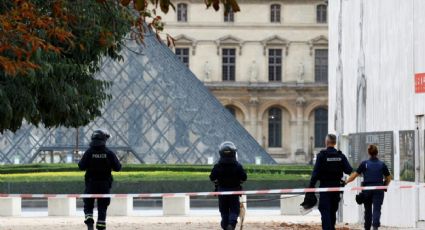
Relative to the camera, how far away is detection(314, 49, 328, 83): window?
245ft

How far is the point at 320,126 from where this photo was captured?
243ft

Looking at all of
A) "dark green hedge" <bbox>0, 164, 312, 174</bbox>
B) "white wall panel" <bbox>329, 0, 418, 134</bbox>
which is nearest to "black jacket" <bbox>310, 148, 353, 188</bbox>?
"white wall panel" <bbox>329, 0, 418, 134</bbox>

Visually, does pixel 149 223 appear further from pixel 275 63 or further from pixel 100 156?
pixel 275 63

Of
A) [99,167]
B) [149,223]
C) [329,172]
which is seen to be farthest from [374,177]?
[149,223]

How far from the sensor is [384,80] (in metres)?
19.3

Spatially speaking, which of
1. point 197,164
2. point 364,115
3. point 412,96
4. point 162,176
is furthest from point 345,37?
point 197,164

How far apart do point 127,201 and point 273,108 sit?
163 feet

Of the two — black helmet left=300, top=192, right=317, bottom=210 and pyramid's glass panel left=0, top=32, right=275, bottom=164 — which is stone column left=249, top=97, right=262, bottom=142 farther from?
black helmet left=300, top=192, right=317, bottom=210

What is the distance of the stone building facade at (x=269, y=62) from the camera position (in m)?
73.6

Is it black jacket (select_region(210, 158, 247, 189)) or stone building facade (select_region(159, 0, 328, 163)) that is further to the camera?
stone building facade (select_region(159, 0, 328, 163))

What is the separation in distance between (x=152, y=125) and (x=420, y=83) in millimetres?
24113

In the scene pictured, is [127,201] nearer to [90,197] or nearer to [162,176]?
[162,176]

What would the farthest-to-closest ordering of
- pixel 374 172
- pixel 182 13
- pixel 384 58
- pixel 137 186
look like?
1. pixel 182 13
2. pixel 137 186
3. pixel 384 58
4. pixel 374 172

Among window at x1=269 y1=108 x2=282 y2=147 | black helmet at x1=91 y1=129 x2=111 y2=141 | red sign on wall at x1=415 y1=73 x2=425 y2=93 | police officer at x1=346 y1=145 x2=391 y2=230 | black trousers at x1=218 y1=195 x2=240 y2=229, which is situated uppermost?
window at x1=269 y1=108 x2=282 y2=147
